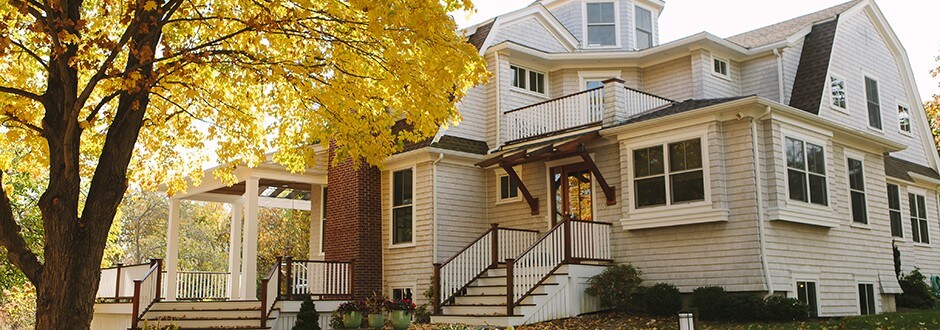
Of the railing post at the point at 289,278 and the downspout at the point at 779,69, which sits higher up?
the downspout at the point at 779,69

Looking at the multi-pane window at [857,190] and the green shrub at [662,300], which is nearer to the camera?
the green shrub at [662,300]

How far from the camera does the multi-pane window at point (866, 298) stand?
1827 cm

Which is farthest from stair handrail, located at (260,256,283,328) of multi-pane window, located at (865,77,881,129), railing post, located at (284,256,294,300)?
multi-pane window, located at (865,77,881,129)

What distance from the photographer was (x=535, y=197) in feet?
64.6

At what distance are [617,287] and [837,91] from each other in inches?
→ 352

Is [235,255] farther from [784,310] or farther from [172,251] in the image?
[784,310]

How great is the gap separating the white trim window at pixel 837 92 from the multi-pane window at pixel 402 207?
10.8 meters

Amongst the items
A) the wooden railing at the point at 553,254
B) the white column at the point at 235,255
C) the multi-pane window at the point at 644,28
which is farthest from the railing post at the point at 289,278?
the multi-pane window at the point at 644,28

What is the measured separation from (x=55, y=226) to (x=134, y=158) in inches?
249

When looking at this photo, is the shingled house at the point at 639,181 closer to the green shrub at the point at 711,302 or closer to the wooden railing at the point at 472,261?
the wooden railing at the point at 472,261

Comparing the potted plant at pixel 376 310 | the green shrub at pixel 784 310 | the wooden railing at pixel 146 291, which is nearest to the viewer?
the green shrub at pixel 784 310

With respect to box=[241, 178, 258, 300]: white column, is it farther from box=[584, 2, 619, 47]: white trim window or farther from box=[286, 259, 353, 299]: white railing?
box=[584, 2, 619, 47]: white trim window

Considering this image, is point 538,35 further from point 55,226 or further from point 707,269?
point 55,226

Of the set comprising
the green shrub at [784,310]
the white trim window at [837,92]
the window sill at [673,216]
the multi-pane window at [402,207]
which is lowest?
the green shrub at [784,310]
